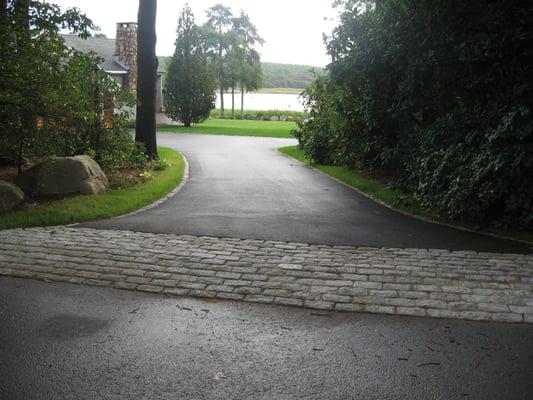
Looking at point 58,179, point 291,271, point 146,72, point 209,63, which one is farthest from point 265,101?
point 291,271

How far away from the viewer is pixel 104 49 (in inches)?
1619

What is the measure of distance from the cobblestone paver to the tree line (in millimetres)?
30255

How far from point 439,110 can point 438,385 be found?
772 cm

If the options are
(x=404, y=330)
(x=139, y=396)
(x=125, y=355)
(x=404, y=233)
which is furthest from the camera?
(x=404, y=233)

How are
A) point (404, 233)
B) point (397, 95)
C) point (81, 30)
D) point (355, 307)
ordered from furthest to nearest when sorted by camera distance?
point (397, 95)
point (81, 30)
point (404, 233)
point (355, 307)

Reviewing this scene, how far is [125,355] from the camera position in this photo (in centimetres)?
395

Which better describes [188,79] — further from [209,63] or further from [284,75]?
[284,75]

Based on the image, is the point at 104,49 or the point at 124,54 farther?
the point at 104,49

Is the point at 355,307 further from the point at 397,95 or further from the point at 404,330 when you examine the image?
the point at 397,95

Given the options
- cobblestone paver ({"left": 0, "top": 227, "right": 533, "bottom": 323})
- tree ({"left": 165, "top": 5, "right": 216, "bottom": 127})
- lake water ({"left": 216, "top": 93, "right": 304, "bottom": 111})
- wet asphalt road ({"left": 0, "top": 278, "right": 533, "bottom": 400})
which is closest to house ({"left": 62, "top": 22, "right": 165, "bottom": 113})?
tree ({"left": 165, "top": 5, "right": 216, "bottom": 127})

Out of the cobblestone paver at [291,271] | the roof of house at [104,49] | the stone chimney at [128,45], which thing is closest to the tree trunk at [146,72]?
the cobblestone paver at [291,271]

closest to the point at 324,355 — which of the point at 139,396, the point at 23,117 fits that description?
the point at 139,396

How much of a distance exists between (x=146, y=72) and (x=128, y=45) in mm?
25303

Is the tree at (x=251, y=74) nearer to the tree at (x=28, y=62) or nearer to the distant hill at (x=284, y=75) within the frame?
the distant hill at (x=284, y=75)
